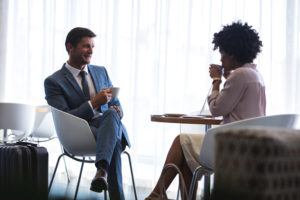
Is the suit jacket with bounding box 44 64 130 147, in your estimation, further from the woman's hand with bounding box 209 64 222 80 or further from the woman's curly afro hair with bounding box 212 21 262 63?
the woman's curly afro hair with bounding box 212 21 262 63

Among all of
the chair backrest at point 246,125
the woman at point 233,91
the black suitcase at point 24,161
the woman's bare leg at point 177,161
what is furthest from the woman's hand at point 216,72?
the black suitcase at point 24,161

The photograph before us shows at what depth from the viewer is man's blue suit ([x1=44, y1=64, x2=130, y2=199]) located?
2617 millimetres

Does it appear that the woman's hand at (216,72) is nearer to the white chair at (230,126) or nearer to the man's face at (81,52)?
the white chair at (230,126)

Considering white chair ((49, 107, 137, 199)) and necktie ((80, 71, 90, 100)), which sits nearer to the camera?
white chair ((49, 107, 137, 199))

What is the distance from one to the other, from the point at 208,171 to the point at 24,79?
10.0 ft

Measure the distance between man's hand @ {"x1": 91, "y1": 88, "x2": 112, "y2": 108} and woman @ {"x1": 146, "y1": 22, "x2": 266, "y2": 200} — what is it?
543mm

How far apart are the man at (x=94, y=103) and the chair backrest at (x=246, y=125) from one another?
60cm

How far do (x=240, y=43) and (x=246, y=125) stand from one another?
0.67m

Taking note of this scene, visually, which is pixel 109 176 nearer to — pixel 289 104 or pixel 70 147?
pixel 70 147

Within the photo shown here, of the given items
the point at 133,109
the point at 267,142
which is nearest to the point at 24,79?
the point at 133,109

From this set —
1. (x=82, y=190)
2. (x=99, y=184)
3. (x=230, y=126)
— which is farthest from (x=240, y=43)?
(x=82, y=190)

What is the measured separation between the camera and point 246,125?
A: 1.98m

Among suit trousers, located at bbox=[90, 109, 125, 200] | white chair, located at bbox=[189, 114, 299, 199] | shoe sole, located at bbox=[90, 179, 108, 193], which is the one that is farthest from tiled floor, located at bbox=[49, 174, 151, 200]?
white chair, located at bbox=[189, 114, 299, 199]

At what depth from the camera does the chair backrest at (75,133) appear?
2678mm
